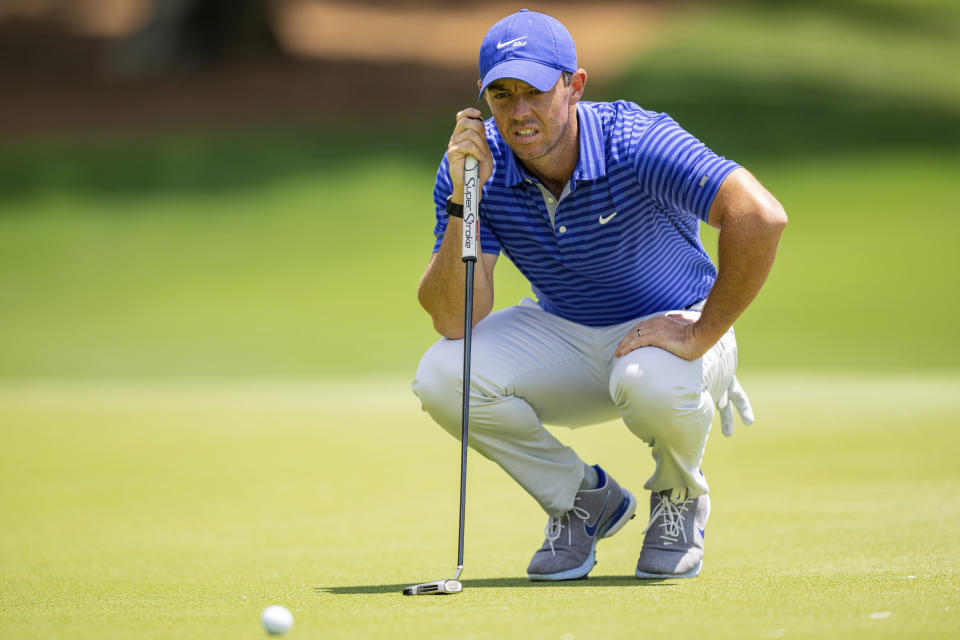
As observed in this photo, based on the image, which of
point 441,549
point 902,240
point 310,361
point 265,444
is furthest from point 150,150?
point 441,549

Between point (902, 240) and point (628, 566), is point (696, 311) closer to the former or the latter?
point (628, 566)

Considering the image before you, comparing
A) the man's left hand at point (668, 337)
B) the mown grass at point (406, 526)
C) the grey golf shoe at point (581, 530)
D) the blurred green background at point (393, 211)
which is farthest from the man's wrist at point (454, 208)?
the blurred green background at point (393, 211)

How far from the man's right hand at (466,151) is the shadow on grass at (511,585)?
3.01 feet

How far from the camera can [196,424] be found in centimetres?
675

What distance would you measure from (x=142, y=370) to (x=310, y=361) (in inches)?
51.8

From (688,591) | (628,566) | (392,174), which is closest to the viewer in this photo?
(688,591)

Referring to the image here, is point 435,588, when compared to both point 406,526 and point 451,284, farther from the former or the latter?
point 406,526

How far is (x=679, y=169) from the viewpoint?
286 centimetres

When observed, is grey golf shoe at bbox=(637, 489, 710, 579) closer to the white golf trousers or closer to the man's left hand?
the white golf trousers

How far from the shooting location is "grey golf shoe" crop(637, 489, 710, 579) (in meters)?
2.98

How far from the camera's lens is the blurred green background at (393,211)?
415 inches

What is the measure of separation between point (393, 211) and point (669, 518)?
1148 cm

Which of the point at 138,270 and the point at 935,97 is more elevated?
the point at 935,97

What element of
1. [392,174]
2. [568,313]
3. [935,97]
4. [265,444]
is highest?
[935,97]
